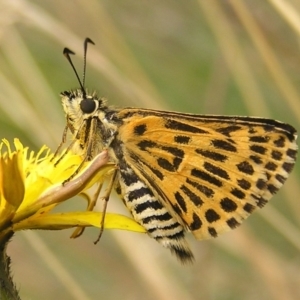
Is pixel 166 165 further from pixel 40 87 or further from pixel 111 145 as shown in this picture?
pixel 40 87

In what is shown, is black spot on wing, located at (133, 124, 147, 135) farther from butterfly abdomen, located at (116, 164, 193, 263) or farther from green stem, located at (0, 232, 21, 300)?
green stem, located at (0, 232, 21, 300)

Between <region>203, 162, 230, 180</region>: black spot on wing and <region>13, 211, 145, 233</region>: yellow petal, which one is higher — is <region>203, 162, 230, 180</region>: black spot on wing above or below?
below

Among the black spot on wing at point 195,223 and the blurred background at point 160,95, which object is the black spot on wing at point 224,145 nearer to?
the black spot on wing at point 195,223

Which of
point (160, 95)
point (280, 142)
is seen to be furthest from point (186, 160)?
point (160, 95)

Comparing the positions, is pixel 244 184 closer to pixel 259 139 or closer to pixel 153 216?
pixel 259 139

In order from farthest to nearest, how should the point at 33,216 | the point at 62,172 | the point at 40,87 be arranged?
the point at 40,87 → the point at 62,172 → the point at 33,216

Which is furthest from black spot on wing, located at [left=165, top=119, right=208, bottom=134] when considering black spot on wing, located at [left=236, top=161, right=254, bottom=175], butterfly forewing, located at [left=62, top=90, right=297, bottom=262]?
black spot on wing, located at [left=236, top=161, right=254, bottom=175]

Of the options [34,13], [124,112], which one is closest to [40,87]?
[34,13]

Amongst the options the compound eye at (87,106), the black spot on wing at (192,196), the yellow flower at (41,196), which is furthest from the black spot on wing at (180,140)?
the yellow flower at (41,196)
